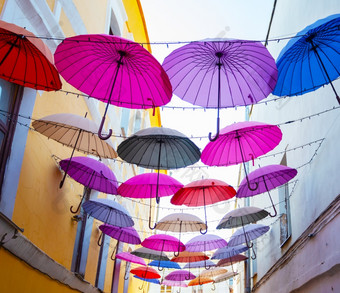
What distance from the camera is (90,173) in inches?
305

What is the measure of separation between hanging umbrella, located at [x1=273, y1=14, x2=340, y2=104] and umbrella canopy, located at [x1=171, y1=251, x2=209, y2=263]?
27.0 feet

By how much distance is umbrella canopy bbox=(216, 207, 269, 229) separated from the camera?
8.96 metres

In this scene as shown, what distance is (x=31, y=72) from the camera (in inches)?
203

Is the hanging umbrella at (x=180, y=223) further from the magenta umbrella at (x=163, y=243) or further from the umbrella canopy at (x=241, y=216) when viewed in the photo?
the umbrella canopy at (x=241, y=216)

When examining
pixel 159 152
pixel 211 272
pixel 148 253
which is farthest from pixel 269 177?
pixel 211 272

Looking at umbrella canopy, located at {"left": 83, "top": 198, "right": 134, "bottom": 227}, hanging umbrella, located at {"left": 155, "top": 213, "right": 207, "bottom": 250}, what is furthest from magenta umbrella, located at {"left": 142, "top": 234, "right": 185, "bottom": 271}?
umbrella canopy, located at {"left": 83, "top": 198, "right": 134, "bottom": 227}

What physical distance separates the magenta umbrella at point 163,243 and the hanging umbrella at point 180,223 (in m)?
0.45

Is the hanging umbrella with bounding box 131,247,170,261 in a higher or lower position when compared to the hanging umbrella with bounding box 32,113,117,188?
lower

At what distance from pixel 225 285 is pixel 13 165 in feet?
95.7

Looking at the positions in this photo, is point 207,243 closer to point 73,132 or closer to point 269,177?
point 269,177

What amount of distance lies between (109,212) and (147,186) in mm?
1521

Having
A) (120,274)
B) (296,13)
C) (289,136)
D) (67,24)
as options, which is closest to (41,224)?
→ (67,24)

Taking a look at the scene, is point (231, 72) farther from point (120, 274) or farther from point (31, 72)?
point (120, 274)

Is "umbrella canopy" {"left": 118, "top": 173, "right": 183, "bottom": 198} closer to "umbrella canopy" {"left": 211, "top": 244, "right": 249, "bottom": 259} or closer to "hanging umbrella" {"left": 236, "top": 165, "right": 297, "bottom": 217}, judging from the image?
"hanging umbrella" {"left": 236, "top": 165, "right": 297, "bottom": 217}
